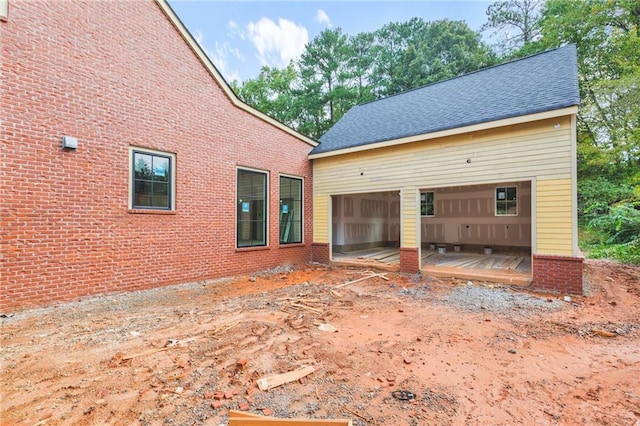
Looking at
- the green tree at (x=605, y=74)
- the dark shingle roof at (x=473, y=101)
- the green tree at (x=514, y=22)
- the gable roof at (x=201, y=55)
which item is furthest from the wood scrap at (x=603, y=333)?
the green tree at (x=514, y=22)

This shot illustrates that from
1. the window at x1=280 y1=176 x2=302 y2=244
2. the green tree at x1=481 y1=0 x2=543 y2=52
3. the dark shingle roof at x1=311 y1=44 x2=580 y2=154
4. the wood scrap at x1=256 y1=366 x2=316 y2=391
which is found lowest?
the wood scrap at x1=256 y1=366 x2=316 y2=391

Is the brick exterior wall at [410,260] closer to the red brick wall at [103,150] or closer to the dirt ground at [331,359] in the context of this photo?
the dirt ground at [331,359]

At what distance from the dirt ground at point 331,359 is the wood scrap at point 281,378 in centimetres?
6

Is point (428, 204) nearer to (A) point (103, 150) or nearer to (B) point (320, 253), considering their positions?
(B) point (320, 253)

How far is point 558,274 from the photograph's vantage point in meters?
6.05

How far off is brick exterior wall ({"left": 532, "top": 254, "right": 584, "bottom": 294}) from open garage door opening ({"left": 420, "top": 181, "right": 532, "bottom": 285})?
2705mm

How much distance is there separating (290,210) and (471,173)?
18.3 feet

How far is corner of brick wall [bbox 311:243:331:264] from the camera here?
396 inches

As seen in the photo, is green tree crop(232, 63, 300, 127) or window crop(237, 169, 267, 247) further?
green tree crop(232, 63, 300, 127)

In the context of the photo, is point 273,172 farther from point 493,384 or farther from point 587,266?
point 587,266

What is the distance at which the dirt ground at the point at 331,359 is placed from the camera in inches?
93.7

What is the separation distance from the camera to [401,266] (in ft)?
27.2

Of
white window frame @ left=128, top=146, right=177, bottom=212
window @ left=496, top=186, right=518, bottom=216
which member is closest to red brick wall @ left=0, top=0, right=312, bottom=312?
white window frame @ left=128, top=146, right=177, bottom=212

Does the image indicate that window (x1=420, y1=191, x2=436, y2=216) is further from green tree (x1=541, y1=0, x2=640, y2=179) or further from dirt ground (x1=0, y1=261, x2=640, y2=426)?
green tree (x1=541, y1=0, x2=640, y2=179)
